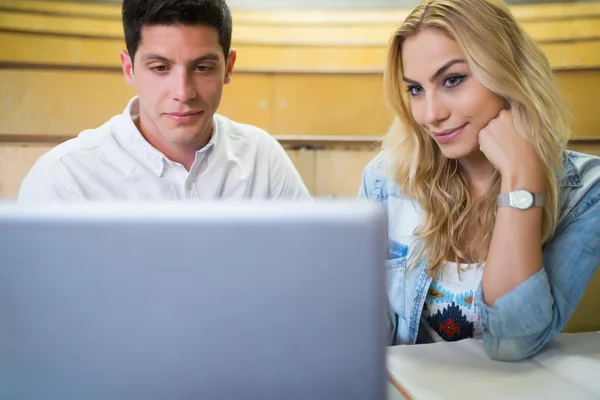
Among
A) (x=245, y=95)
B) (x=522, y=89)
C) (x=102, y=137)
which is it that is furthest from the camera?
(x=245, y=95)

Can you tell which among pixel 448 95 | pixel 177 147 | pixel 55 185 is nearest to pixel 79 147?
pixel 55 185

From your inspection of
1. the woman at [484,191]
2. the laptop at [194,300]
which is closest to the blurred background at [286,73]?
the woman at [484,191]

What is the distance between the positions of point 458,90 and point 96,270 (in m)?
0.78

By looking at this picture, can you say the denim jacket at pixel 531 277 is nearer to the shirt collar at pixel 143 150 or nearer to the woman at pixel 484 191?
the woman at pixel 484 191

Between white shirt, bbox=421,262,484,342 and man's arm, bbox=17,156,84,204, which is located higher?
man's arm, bbox=17,156,84,204

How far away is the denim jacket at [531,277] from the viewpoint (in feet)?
2.75

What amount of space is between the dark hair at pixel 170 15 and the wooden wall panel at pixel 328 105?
94 centimetres

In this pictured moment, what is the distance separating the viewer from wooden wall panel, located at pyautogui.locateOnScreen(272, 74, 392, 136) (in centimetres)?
223

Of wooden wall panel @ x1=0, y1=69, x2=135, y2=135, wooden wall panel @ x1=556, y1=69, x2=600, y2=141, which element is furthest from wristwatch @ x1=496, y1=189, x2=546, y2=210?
wooden wall panel @ x1=0, y1=69, x2=135, y2=135

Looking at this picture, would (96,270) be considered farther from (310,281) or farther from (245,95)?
(245,95)

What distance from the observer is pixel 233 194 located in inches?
54.4

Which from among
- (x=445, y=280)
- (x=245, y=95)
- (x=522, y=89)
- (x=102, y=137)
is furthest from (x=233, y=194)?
(x=245, y=95)

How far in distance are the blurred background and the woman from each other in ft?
2.93

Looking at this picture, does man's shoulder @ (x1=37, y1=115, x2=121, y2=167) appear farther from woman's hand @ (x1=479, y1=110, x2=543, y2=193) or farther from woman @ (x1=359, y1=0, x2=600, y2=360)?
woman's hand @ (x1=479, y1=110, x2=543, y2=193)
